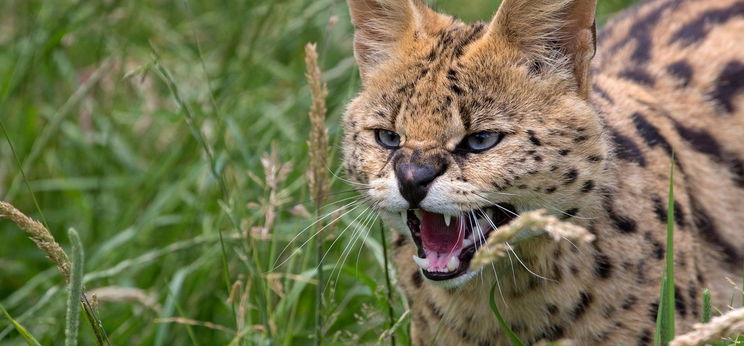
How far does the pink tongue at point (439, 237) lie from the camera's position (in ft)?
8.73

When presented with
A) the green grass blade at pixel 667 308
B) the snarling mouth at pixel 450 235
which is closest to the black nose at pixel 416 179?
the snarling mouth at pixel 450 235

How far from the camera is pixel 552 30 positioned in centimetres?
281

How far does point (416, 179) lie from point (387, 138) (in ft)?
1.10

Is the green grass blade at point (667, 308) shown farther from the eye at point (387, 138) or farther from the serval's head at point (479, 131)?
the eye at point (387, 138)

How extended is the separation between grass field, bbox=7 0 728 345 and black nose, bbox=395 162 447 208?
701 mm

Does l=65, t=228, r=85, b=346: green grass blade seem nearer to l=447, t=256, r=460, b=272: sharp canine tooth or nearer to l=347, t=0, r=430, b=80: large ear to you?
l=447, t=256, r=460, b=272: sharp canine tooth

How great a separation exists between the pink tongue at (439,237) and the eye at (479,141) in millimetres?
179

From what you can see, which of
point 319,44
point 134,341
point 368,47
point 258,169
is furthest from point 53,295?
point 319,44

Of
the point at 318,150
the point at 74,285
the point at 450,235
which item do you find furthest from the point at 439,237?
the point at 74,285

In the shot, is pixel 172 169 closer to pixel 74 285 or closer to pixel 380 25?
pixel 380 25

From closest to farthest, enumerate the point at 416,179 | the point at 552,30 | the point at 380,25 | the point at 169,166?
1. the point at 416,179
2. the point at 552,30
3. the point at 380,25
4. the point at 169,166

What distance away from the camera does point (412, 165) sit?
A: 256cm

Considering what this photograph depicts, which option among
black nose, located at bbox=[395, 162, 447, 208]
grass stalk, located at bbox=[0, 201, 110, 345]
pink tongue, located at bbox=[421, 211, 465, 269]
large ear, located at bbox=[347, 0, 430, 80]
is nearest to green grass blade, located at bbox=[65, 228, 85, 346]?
grass stalk, located at bbox=[0, 201, 110, 345]

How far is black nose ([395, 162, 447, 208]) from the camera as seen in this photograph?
2521 mm
